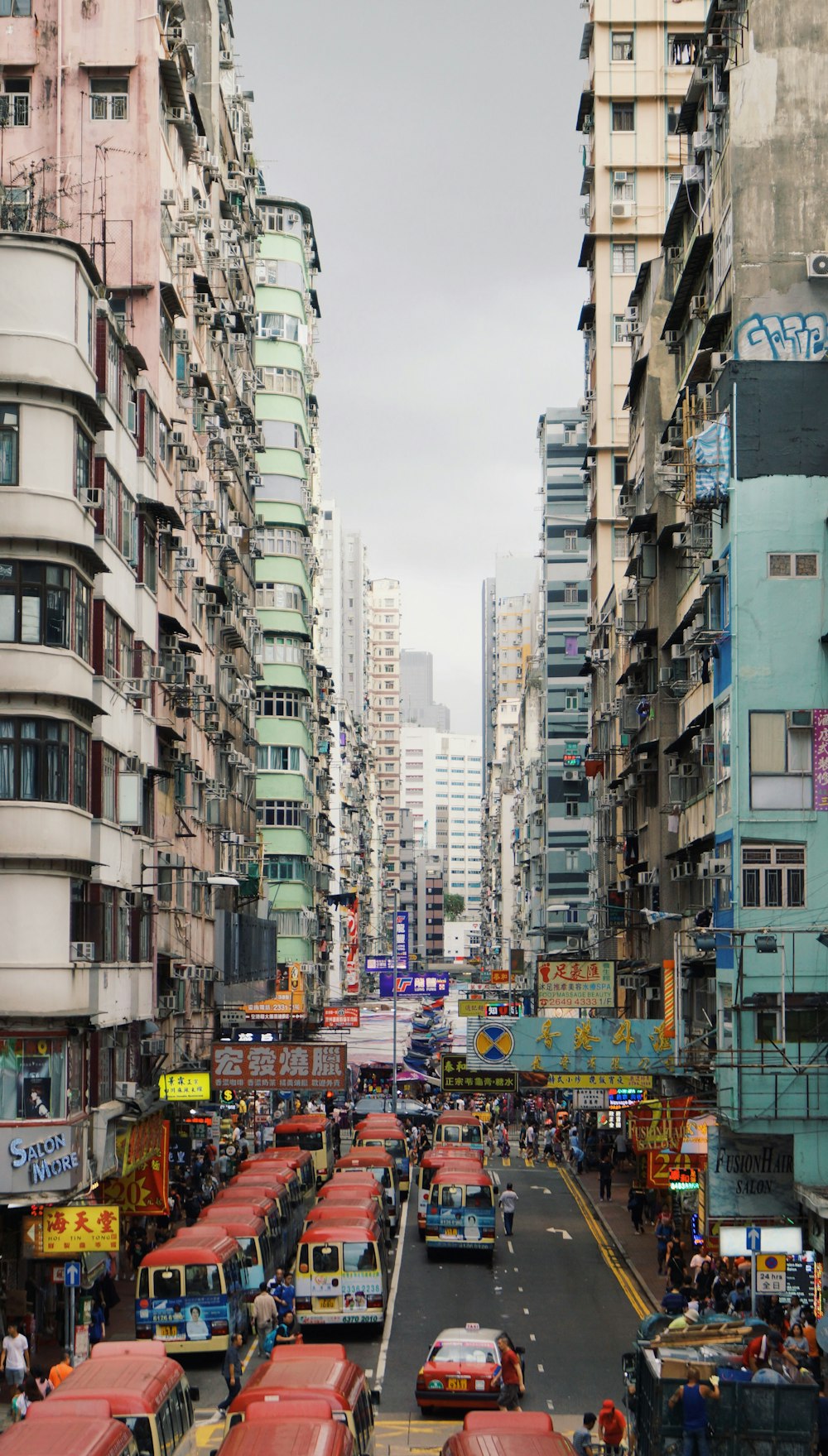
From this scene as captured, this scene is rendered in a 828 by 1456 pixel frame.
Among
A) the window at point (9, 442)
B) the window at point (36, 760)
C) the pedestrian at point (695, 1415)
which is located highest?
the window at point (9, 442)

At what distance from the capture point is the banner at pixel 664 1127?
40812mm

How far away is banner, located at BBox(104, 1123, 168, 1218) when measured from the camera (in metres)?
42.9

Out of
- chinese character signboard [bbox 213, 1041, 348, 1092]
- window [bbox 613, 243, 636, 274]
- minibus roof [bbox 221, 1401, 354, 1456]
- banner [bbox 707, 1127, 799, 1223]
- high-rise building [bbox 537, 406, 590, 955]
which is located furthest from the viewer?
high-rise building [bbox 537, 406, 590, 955]

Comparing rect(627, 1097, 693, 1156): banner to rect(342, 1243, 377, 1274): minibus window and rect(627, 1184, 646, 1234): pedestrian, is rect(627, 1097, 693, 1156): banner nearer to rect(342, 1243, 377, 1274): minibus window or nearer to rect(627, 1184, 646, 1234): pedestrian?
rect(627, 1184, 646, 1234): pedestrian

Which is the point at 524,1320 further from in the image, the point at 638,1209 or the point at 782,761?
the point at 638,1209

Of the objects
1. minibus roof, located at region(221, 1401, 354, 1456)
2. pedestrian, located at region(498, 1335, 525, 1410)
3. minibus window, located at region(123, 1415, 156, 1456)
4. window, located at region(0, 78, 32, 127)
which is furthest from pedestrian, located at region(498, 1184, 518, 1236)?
minibus roof, located at region(221, 1401, 354, 1456)

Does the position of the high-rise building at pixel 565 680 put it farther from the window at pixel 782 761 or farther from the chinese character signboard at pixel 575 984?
the window at pixel 782 761

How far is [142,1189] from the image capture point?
142ft

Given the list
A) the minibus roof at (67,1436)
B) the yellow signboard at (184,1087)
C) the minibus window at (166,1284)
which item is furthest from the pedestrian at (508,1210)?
the minibus roof at (67,1436)

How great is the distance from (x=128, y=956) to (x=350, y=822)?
11769cm

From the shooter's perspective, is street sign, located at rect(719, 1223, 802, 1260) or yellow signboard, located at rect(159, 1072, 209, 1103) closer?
street sign, located at rect(719, 1223, 802, 1260)

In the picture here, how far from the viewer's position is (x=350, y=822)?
159875 millimetres

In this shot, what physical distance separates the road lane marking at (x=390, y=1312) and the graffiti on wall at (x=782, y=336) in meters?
21.0

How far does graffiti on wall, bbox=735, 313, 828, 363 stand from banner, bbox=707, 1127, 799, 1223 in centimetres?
1605
